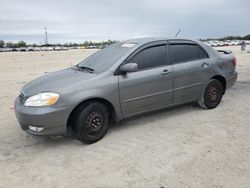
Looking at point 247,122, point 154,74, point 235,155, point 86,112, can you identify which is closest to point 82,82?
point 86,112

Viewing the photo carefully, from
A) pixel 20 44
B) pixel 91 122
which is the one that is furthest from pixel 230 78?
pixel 20 44

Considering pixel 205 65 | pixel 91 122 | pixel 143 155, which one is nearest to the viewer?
pixel 143 155

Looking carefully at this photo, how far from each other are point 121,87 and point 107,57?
0.80 m

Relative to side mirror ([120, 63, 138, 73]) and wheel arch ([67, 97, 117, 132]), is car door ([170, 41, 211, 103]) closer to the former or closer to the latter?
side mirror ([120, 63, 138, 73])

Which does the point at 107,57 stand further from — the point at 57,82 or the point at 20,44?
the point at 20,44

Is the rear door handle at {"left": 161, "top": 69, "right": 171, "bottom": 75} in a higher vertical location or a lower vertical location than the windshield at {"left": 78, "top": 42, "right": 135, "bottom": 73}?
lower

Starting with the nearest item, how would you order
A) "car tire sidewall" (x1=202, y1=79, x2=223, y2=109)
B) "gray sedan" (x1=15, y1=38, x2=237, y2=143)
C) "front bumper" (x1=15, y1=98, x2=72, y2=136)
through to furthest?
"front bumper" (x1=15, y1=98, x2=72, y2=136) < "gray sedan" (x1=15, y1=38, x2=237, y2=143) < "car tire sidewall" (x1=202, y1=79, x2=223, y2=109)

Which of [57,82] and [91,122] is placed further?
[57,82]

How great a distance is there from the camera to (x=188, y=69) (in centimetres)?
520

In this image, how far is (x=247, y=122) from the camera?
16.0 ft

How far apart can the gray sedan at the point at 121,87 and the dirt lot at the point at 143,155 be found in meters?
0.32

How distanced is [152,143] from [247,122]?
2027mm

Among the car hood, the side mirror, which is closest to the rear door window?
the side mirror

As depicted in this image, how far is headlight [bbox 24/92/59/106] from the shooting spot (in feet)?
12.7
